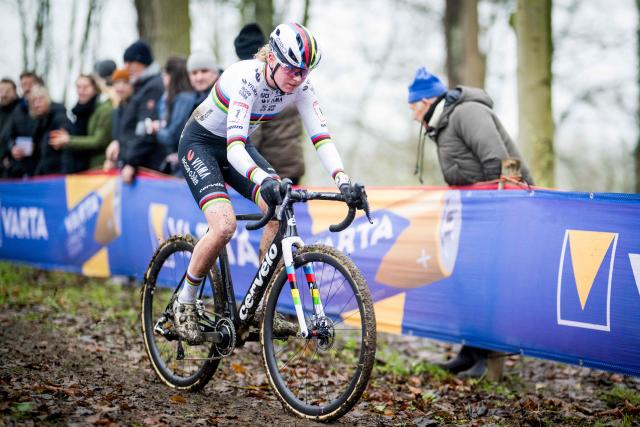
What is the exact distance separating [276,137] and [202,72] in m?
1.14

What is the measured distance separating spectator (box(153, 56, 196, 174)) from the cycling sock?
338cm

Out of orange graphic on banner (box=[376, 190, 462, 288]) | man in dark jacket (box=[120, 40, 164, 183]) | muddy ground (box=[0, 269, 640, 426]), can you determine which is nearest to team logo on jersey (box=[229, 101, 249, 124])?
muddy ground (box=[0, 269, 640, 426])

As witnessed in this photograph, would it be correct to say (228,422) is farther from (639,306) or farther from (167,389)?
(639,306)

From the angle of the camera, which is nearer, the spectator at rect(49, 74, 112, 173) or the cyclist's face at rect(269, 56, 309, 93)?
the cyclist's face at rect(269, 56, 309, 93)

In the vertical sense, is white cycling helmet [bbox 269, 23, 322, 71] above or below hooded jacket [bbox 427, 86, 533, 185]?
above

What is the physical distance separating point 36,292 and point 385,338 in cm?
443

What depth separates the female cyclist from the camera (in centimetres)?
458

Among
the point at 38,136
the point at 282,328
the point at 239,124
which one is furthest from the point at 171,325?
the point at 38,136

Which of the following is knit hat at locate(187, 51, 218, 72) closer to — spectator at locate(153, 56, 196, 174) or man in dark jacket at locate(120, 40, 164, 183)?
spectator at locate(153, 56, 196, 174)

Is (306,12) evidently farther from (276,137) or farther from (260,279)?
(260,279)

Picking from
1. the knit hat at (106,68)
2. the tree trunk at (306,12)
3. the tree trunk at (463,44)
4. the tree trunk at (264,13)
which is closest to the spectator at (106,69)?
the knit hat at (106,68)

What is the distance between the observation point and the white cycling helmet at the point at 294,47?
4.52 meters

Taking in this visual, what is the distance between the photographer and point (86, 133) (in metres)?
10.7

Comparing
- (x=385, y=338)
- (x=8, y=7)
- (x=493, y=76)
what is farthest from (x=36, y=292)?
(x=8, y=7)
